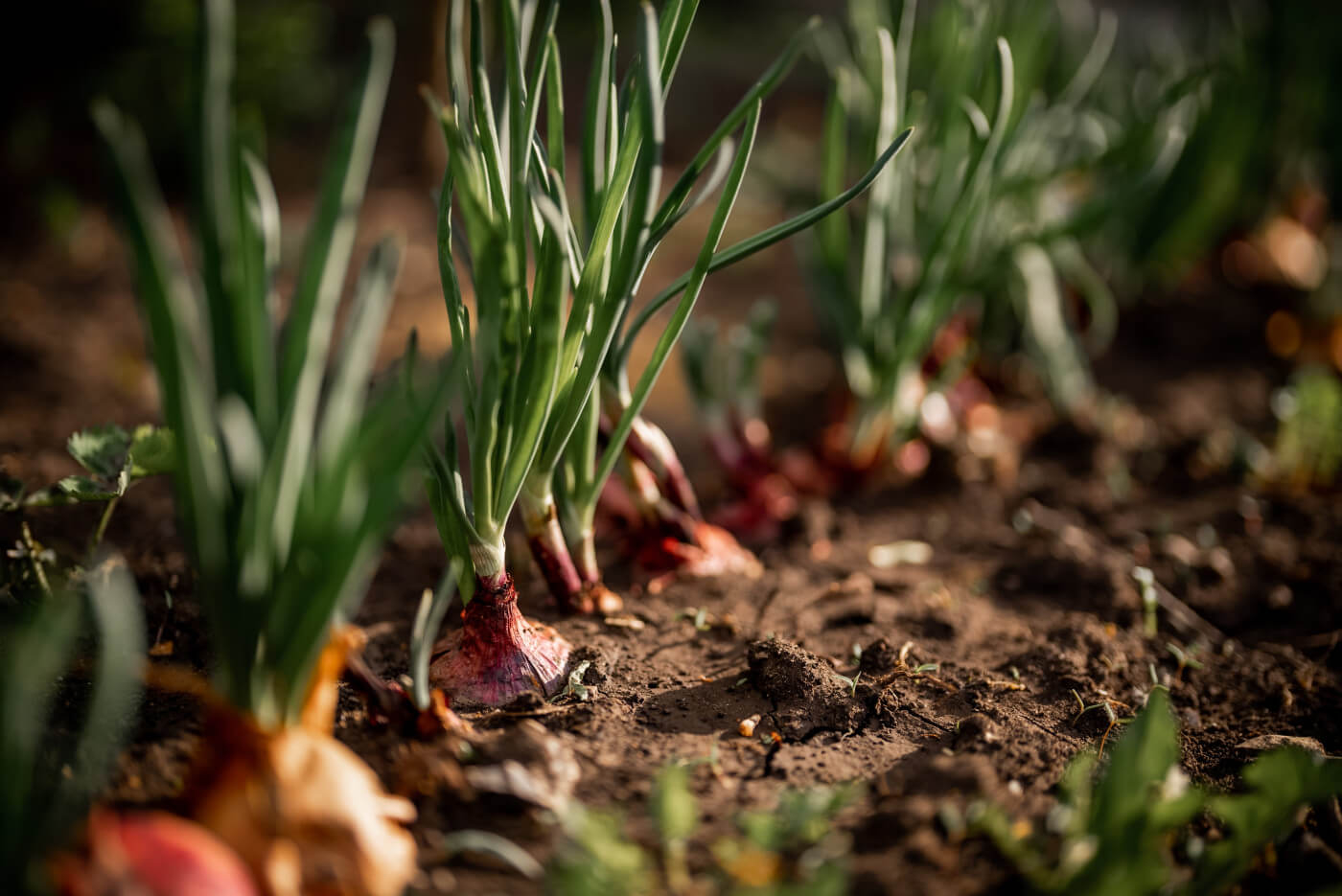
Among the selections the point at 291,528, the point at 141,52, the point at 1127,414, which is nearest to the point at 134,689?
the point at 291,528

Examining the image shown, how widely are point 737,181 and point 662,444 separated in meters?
0.45

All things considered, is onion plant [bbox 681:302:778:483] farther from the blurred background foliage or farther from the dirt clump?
the blurred background foliage

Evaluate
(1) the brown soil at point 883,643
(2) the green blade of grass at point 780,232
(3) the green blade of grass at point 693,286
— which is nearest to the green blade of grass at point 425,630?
(1) the brown soil at point 883,643

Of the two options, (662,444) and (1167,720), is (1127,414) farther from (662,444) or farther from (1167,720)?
(1167,720)

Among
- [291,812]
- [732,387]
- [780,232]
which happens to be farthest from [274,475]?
[732,387]

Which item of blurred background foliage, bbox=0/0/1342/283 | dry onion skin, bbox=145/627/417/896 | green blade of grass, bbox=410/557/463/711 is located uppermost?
blurred background foliage, bbox=0/0/1342/283

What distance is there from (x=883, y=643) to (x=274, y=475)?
810mm

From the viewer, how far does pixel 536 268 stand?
104 cm

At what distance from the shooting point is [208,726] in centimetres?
79

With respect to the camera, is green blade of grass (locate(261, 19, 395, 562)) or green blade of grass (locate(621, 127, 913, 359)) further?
green blade of grass (locate(621, 127, 913, 359))

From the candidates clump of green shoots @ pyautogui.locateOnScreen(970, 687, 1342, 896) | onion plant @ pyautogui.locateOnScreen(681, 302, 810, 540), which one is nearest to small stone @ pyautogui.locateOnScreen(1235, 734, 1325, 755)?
clump of green shoots @ pyautogui.locateOnScreen(970, 687, 1342, 896)

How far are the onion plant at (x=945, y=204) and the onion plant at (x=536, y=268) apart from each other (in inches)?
19.9

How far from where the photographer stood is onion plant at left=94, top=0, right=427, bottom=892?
0.71 metres

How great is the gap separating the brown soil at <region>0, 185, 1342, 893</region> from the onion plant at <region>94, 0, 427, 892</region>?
14 cm
